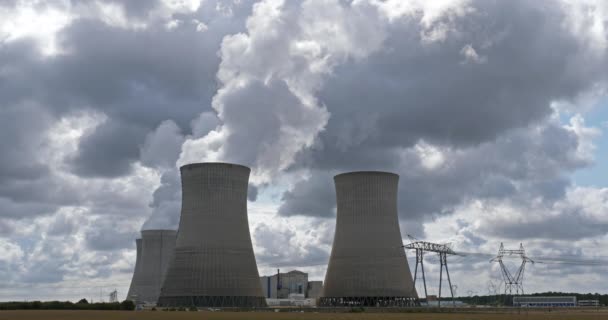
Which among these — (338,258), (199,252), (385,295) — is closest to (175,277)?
(199,252)

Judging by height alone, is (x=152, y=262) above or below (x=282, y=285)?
above

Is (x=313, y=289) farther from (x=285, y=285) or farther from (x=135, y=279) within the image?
(x=135, y=279)

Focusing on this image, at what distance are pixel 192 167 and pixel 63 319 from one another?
21405 mm

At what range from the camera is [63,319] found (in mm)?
37875

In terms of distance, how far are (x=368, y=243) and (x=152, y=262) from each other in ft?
109

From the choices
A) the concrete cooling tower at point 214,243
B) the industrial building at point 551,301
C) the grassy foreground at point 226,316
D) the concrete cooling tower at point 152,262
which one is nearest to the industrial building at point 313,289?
the concrete cooling tower at point 152,262

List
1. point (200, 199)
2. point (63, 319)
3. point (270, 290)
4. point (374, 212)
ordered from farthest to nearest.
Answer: point (270, 290)
point (374, 212)
point (200, 199)
point (63, 319)

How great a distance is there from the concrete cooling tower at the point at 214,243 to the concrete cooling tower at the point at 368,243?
345 inches

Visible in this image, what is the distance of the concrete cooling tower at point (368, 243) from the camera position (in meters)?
61.3

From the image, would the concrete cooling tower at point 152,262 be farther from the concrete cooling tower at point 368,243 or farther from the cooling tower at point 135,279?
the concrete cooling tower at point 368,243

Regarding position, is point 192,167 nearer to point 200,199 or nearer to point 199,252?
point 200,199

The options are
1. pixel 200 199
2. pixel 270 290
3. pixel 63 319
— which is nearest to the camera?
pixel 63 319

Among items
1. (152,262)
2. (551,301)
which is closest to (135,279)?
(152,262)

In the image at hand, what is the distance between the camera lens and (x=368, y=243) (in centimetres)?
6131
